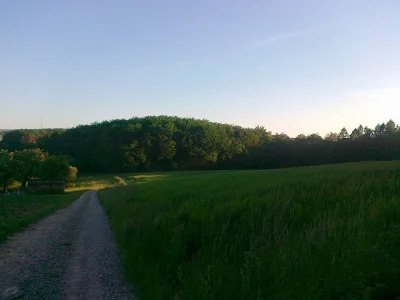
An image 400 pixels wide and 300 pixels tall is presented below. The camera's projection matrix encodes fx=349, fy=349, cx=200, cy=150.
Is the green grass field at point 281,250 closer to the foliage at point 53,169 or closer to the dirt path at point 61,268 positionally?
the dirt path at point 61,268

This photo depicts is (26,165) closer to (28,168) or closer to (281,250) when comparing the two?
(28,168)

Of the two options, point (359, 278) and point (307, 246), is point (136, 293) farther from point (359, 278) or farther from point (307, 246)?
point (359, 278)

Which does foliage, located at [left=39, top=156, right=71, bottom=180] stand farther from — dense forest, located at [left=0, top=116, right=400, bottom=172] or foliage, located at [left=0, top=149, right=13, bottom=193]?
dense forest, located at [left=0, top=116, right=400, bottom=172]

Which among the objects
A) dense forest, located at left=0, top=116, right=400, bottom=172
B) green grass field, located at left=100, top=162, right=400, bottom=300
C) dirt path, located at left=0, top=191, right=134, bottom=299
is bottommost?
dirt path, located at left=0, top=191, right=134, bottom=299

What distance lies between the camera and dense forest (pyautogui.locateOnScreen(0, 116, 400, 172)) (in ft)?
389

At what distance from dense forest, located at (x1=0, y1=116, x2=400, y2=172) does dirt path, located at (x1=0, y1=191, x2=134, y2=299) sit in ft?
317

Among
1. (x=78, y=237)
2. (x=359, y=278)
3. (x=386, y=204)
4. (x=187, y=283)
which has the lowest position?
(x=78, y=237)

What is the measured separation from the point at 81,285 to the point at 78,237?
7273mm

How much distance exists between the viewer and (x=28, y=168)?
256 feet

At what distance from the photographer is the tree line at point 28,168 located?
7344 cm

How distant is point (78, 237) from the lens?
A: 14.7 metres

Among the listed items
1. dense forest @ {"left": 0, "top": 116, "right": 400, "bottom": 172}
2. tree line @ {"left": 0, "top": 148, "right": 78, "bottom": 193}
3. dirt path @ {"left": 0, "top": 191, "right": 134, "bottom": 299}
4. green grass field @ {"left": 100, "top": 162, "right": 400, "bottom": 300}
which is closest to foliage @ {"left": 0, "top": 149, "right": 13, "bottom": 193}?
tree line @ {"left": 0, "top": 148, "right": 78, "bottom": 193}

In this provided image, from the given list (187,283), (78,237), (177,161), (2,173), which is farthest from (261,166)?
(187,283)

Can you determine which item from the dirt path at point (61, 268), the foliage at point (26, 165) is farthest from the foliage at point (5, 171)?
the dirt path at point (61, 268)
